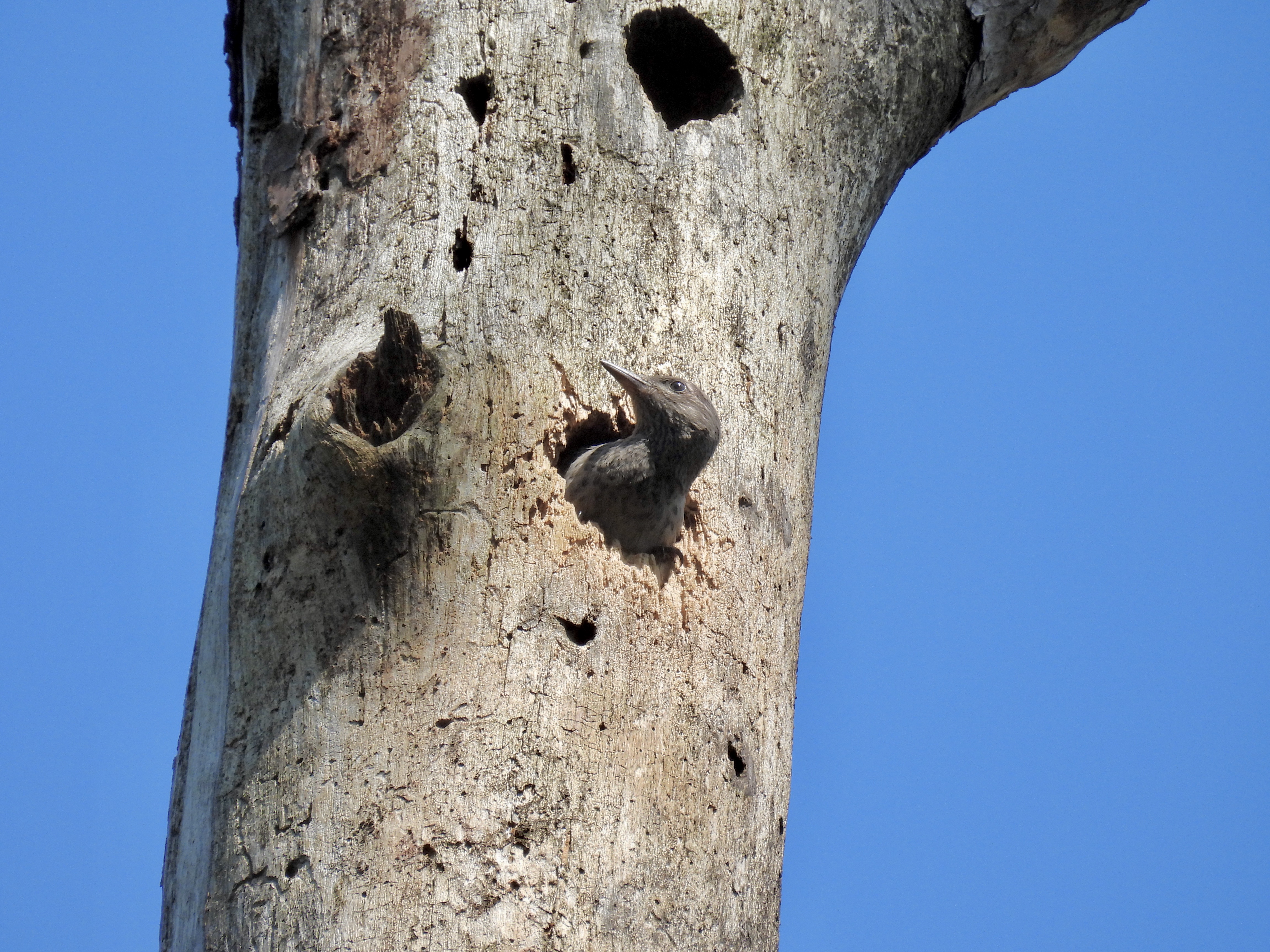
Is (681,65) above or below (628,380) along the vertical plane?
above

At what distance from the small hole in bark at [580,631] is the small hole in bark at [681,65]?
1589mm

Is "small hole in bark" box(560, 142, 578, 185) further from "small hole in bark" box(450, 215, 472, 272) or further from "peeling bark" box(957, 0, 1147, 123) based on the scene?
"peeling bark" box(957, 0, 1147, 123)

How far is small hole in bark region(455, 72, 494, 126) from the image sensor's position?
393 centimetres

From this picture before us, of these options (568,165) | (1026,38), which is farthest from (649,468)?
(1026,38)

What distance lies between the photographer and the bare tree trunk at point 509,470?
308 centimetres

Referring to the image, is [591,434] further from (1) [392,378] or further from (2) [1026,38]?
(2) [1026,38]

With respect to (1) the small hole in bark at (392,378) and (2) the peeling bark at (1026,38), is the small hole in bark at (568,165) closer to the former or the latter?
(1) the small hole in bark at (392,378)

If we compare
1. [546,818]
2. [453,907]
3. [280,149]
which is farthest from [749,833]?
[280,149]

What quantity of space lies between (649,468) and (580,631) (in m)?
0.54

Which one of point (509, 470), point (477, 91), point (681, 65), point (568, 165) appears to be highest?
point (681, 65)

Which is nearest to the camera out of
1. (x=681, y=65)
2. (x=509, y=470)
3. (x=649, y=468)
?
(x=509, y=470)

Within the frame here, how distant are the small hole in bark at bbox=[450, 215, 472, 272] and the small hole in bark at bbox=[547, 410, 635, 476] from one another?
50 centimetres

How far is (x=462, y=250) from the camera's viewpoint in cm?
370

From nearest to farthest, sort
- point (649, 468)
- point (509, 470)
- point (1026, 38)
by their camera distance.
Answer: point (509, 470), point (649, 468), point (1026, 38)
